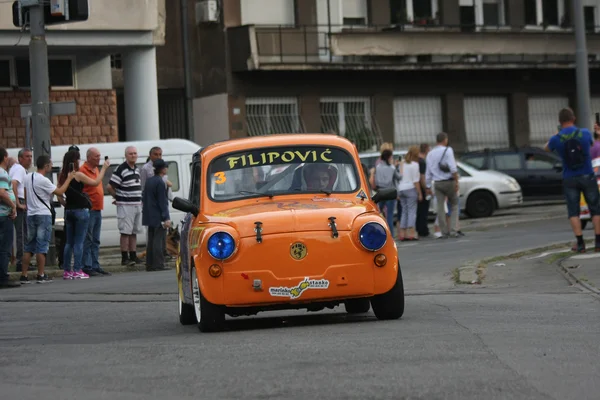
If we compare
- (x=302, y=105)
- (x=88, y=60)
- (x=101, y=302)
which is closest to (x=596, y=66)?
(x=302, y=105)

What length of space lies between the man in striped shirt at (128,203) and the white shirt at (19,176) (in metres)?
2.21

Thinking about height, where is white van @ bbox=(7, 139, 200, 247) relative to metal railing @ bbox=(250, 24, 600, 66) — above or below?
below

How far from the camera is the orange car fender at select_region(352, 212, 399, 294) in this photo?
10883 millimetres

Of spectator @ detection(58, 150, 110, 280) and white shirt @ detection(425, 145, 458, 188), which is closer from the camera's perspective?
spectator @ detection(58, 150, 110, 280)

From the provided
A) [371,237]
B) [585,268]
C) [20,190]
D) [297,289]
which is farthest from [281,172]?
[20,190]

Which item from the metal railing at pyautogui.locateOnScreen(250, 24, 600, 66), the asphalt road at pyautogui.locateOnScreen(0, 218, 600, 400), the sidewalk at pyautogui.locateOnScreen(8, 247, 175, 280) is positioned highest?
the metal railing at pyautogui.locateOnScreen(250, 24, 600, 66)

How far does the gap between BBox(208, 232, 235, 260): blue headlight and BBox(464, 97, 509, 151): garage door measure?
3372 cm

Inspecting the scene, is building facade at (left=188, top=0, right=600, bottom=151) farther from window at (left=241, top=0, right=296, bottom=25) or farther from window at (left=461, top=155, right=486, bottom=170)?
window at (left=461, top=155, right=486, bottom=170)

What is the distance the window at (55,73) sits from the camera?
33.4 meters

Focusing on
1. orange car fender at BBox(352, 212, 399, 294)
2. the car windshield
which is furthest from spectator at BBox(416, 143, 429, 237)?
orange car fender at BBox(352, 212, 399, 294)

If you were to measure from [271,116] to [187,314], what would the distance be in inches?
A: 1155

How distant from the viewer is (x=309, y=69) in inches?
1578

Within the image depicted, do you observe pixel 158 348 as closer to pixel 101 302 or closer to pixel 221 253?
pixel 221 253

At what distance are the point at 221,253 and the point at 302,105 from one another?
30.6 m
